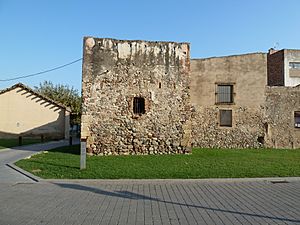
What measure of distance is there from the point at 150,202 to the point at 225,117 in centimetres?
1626

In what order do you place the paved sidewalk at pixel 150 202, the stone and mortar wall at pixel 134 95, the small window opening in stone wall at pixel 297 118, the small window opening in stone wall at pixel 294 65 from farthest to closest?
1. the small window opening in stone wall at pixel 294 65
2. the small window opening in stone wall at pixel 297 118
3. the stone and mortar wall at pixel 134 95
4. the paved sidewalk at pixel 150 202

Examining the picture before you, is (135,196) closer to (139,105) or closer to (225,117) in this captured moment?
(139,105)

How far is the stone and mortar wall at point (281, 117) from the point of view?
22.4 metres

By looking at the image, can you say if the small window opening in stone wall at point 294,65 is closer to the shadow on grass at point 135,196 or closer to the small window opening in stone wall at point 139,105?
the small window opening in stone wall at point 139,105

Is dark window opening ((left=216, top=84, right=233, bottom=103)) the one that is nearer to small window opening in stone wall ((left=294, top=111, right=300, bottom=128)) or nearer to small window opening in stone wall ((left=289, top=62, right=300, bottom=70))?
small window opening in stone wall ((left=294, top=111, right=300, bottom=128))

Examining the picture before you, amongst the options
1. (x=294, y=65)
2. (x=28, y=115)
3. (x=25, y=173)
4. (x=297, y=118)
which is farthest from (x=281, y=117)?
(x=294, y=65)

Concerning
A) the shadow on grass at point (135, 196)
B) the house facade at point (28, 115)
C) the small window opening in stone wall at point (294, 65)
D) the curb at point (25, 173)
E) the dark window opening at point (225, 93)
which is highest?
the small window opening in stone wall at point (294, 65)

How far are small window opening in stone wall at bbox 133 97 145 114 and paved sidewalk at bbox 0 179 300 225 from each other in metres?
8.06

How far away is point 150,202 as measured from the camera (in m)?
7.07

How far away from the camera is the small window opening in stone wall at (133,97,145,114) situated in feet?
56.3

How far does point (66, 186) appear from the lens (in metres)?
8.87

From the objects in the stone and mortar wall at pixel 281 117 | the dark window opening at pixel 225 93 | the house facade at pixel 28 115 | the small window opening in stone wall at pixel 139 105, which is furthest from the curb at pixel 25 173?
the house facade at pixel 28 115

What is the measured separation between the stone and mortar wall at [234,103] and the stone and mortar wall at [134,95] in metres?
5.25

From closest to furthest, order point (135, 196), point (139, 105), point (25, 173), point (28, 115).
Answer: point (135, 196), point (25, 173), point (139, 105), point (28, 115)
